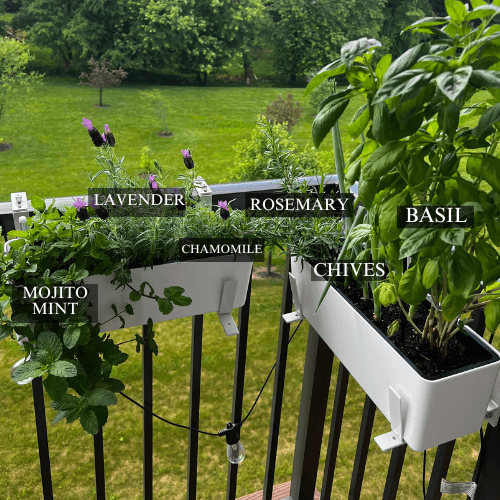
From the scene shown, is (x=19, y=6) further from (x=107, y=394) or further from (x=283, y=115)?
(x=107, y=394)

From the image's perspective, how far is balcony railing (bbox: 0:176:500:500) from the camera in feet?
2.96

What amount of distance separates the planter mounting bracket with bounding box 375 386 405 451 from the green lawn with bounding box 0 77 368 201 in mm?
10652

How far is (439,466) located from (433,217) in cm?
61

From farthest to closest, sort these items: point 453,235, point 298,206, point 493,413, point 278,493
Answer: point 278,493
point 298,206
point 493,413
point 453,235

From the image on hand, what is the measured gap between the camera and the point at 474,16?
0.50m

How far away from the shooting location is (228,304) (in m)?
0.91

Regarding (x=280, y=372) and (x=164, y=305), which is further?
(x=280, y=372)

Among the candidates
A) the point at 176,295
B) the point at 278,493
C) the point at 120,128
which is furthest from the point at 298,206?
the point at 120,128

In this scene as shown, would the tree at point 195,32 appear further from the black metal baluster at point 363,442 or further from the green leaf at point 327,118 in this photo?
the green leaf at point 327,118

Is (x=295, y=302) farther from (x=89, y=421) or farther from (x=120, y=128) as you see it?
(x=120, y=128)

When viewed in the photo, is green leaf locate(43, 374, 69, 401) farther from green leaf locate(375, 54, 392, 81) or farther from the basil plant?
green leaf locate(375, 54, 392, 81)

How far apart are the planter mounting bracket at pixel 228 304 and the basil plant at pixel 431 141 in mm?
296

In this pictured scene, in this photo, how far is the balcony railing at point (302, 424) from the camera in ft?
2.96

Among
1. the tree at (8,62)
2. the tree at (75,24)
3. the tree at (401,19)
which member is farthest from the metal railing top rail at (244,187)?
the tree at (401,19)
